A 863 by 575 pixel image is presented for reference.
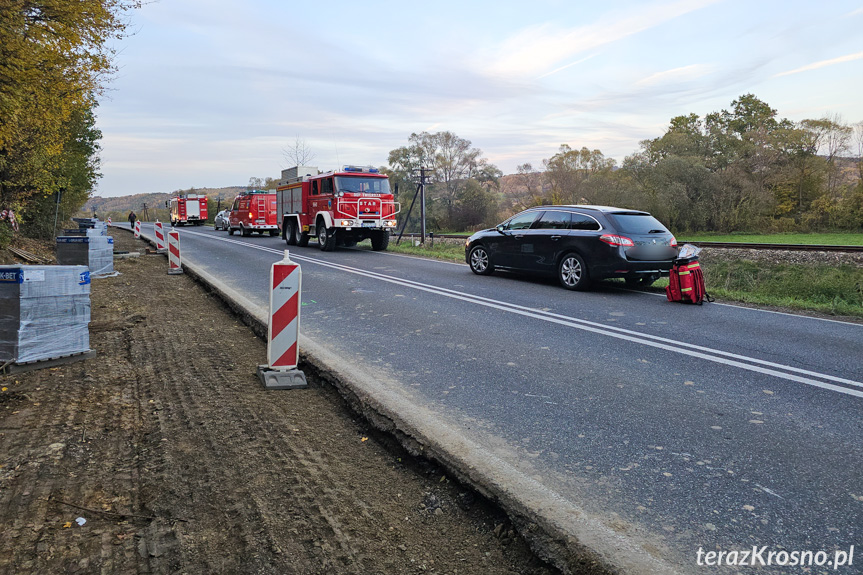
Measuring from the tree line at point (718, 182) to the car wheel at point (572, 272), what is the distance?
105 feet

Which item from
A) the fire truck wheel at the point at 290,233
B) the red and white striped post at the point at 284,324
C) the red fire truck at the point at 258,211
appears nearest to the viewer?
the red and white striped post at the point at 284,324

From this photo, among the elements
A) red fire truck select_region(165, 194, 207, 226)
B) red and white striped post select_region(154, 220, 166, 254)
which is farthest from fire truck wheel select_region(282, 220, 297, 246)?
red fire truck select_region(165, 194, 207, 226)

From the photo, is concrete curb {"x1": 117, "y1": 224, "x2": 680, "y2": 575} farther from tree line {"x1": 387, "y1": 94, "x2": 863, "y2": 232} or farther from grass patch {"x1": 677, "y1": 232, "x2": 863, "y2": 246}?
tree line {"x1": 387, "y1": 94, "x2": 863, "y2": 232}

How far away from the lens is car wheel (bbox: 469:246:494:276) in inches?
520

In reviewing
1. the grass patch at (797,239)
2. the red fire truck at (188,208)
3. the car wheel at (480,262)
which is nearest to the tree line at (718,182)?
the grass patch at (797,239)

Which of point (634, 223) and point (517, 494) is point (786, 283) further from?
point (517, 494)

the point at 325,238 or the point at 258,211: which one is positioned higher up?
the point at 258,211

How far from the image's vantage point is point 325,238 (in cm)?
2133

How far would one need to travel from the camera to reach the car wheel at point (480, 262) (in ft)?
43.4

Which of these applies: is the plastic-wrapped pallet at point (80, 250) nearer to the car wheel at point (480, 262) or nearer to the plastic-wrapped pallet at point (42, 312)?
the plastic-wrapped pallet at point (42, 312)

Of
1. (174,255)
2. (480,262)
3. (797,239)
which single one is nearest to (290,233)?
(174,255)

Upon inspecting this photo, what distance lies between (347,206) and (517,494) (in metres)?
18.3

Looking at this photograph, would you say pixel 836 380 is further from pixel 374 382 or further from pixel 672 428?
pixel 374 382

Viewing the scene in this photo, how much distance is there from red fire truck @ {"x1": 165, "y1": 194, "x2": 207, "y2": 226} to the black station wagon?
165 ft
